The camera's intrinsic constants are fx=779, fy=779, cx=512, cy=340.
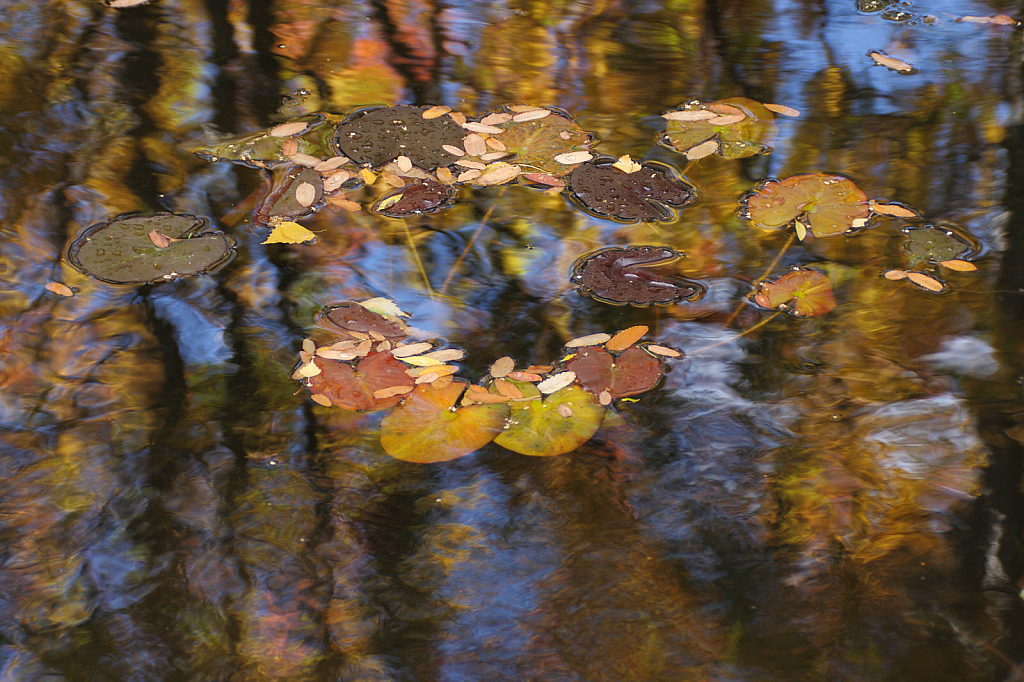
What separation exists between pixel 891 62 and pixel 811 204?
3.11ft

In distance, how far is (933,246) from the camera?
6.16ft

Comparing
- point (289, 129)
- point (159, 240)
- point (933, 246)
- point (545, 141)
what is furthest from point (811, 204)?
point (159, 240)

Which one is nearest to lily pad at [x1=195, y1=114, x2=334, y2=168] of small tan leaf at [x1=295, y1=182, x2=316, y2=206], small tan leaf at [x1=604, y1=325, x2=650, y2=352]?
small tan leaf at [x1=295, y1=182, x2=316, y2=206]

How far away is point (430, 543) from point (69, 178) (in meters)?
1.53

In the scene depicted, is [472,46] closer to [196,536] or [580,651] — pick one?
[196,536]

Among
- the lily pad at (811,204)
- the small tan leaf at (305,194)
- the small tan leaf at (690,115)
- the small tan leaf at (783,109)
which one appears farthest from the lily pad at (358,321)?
the small tan leaf at (783,109)

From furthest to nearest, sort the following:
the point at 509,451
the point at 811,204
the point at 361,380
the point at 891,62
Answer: the point at 891,62 < the point at 811,204 < the point at 361,380 < the point at 509,451

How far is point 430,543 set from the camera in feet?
4.42

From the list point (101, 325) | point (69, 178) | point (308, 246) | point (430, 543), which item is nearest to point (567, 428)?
point (430, 543)

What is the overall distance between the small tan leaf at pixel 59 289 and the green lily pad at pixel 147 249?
6 cm

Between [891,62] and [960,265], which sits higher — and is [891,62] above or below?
above

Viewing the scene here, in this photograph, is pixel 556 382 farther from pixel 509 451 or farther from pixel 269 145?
pixel 269 145

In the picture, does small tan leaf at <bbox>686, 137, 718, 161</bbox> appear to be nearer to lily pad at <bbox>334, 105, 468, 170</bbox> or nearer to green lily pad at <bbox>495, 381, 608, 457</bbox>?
lily pad at <bbox>334, 105, 468, 170</bbox>

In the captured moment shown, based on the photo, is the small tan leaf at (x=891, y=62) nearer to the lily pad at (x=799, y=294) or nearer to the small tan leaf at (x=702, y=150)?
the small tan leaf at (x=702, y=150)
